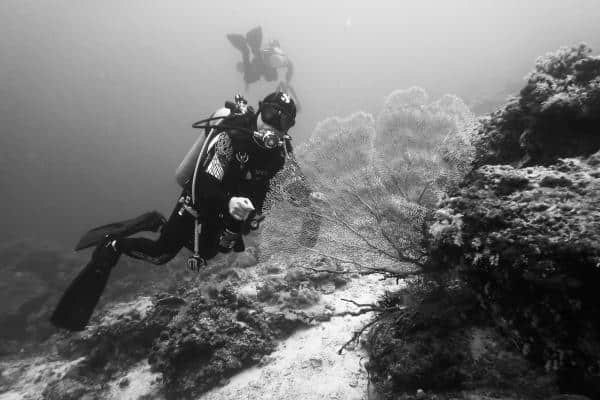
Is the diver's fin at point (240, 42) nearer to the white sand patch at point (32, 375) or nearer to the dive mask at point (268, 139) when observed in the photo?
the dive mask at point (268, 139)

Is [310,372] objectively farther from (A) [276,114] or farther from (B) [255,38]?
(B) [255,38]

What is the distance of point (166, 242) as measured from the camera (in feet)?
13.4

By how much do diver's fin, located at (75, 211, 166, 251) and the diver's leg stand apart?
30cm

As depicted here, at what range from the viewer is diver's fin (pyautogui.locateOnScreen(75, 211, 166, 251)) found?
4.40 meters

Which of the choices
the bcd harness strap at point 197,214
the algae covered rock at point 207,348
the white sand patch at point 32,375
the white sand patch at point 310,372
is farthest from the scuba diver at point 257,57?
the white sand patch at point 32,375

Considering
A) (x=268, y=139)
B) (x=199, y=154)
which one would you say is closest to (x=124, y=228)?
(x=199, y=154)

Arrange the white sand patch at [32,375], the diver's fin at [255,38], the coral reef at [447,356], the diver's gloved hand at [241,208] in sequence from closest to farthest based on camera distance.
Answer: the coral reef at [447,356], the diver's gloved hand at [241,208], the white sand patch at [32,375], the diver's fin at [255,38]

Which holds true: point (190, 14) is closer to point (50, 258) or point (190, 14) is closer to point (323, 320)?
point (50, 258)

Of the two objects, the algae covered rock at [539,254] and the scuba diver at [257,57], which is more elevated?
the scuba diver at [257,57]

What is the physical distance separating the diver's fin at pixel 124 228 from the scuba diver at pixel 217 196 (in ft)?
0.09

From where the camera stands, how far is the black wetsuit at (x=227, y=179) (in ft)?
10.6

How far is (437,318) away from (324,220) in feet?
4.82

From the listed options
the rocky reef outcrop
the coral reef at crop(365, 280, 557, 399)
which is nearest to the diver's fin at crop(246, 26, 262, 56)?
the rocky reef outcrop

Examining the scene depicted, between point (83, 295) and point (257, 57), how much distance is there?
34.6 ft
